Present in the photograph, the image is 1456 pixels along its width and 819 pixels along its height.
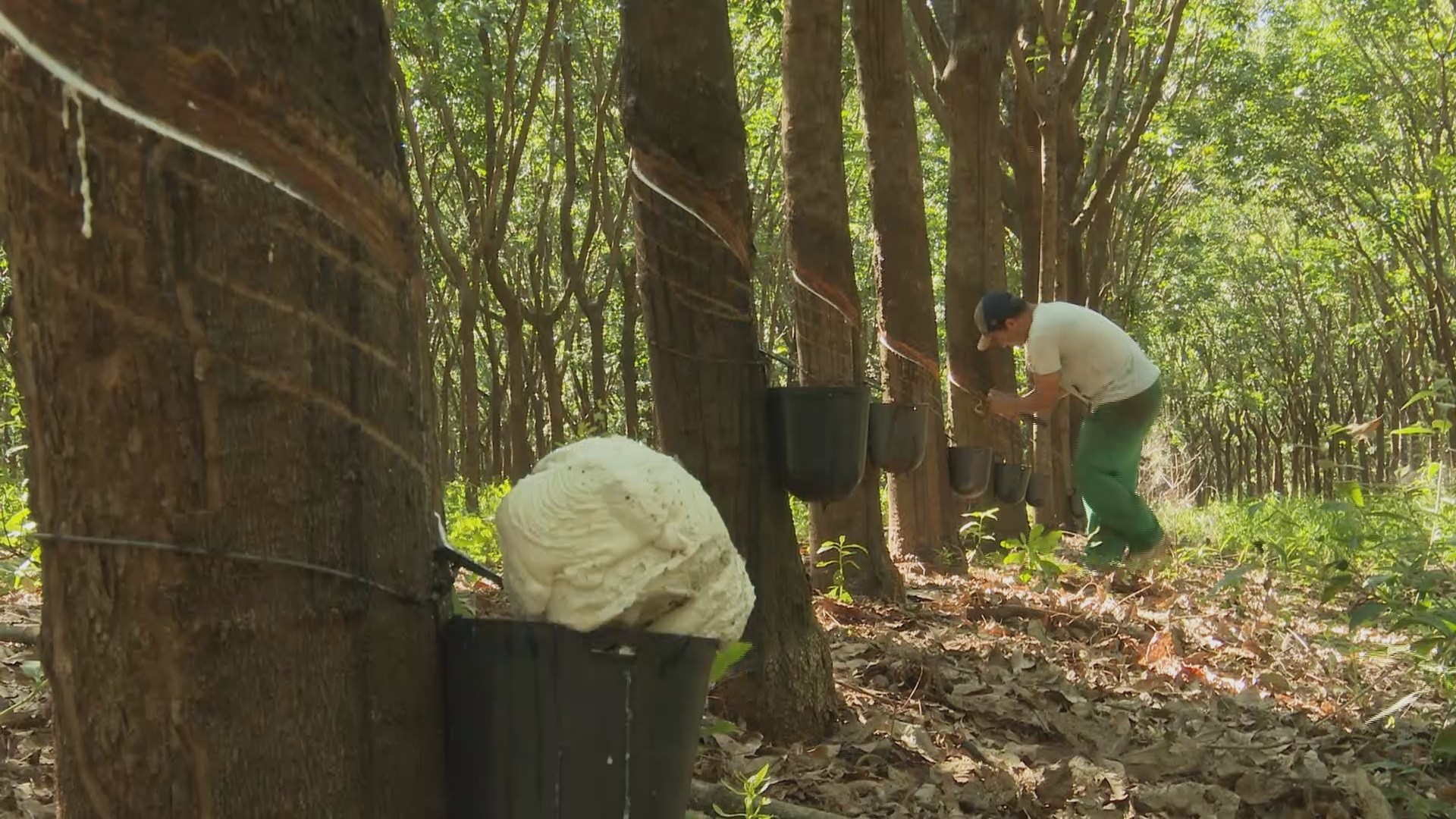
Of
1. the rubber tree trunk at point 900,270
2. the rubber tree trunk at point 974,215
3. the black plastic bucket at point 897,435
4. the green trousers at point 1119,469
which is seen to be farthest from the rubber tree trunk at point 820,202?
the rubber tree trunk at point 974,215

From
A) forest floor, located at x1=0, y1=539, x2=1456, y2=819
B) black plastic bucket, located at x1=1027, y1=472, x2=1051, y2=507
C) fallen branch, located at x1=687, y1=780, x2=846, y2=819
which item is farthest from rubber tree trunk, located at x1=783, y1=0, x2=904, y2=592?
black plastic bucket, located at x1=1027, y1=472, x2=1051, y2=507

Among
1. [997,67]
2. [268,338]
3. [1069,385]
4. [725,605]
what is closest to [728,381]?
[725,605]

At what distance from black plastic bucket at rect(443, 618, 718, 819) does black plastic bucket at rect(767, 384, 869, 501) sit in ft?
5.41

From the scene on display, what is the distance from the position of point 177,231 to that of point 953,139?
26.6 ft

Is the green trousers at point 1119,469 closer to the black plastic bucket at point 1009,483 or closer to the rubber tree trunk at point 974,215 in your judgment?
the black plastic bucket at point 1009,483

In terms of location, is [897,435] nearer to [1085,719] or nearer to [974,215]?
[1085,719]

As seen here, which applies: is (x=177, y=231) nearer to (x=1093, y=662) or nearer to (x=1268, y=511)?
(x=1093, y=662)

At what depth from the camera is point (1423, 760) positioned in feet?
10.3

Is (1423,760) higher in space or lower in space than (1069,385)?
lower

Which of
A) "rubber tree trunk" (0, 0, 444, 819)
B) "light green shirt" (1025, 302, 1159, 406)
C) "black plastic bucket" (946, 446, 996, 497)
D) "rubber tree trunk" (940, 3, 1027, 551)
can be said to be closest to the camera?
"rubber tree trunk" (0, 0, 444, 819)

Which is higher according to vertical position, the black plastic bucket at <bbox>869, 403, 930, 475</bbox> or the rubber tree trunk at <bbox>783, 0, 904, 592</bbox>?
the rubber tree trunk at <bbox>783, 0, 904, 592</bbox>

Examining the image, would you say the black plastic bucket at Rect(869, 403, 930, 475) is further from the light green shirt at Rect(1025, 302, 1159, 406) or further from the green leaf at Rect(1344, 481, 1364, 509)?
the light green shirt at Rect(1025, 302, 1159, 406)

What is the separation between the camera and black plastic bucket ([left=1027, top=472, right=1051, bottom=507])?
898cm

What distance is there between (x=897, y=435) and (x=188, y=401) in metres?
3.18
